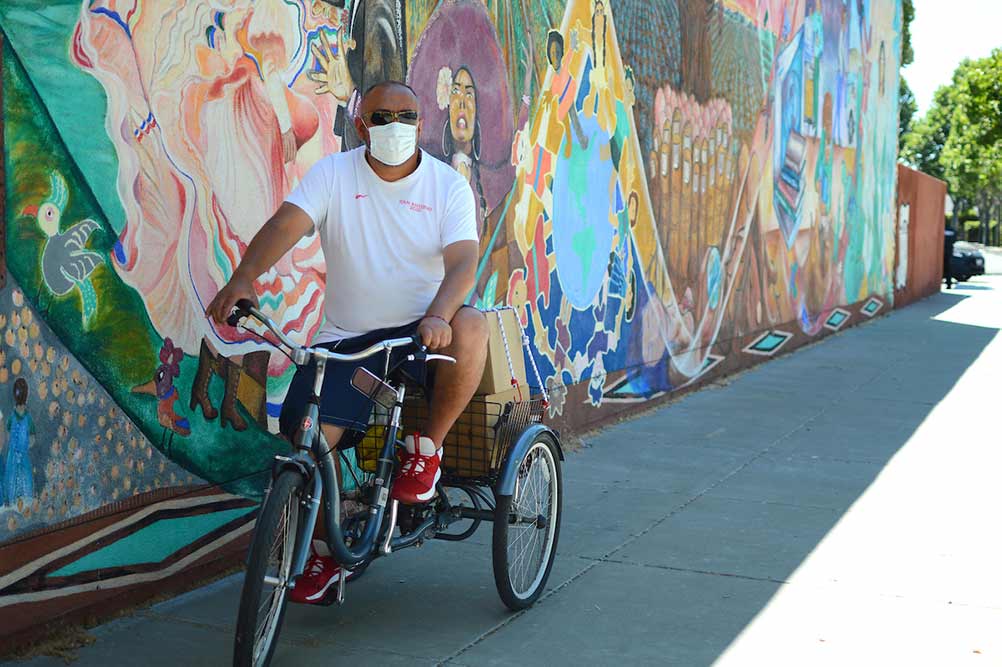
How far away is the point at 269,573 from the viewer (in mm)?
3488

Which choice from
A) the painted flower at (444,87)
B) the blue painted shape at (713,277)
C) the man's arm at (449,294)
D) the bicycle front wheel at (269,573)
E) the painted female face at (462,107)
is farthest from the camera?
the blue painted shape at (713,277)

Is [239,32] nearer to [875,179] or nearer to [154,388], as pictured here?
[154,388]

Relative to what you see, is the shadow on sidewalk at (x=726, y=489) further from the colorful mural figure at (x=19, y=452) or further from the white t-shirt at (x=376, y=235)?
the colorful mural figure at (x=19, y=452)

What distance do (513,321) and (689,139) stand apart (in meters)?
6.46

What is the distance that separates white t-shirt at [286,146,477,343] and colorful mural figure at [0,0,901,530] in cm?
80

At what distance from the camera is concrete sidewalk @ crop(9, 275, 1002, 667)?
414 cm

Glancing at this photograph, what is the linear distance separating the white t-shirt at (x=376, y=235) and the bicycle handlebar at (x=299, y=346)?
302 millimetres

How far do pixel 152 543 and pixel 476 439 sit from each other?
51.2 inches

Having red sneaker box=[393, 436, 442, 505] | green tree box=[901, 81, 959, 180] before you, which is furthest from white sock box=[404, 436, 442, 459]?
green tree box=[901, 81, 959, 180]

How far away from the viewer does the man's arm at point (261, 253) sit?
3.64 m

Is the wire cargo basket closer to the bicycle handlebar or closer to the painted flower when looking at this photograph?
the bicycle handlebar

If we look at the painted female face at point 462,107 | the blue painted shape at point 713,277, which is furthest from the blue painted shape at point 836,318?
the painted female face at point 462,107

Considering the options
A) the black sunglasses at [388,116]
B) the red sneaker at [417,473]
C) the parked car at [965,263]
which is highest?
the black sunglasses at [388,116]

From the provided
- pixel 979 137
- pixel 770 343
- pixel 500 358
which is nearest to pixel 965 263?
pixel 979 137
